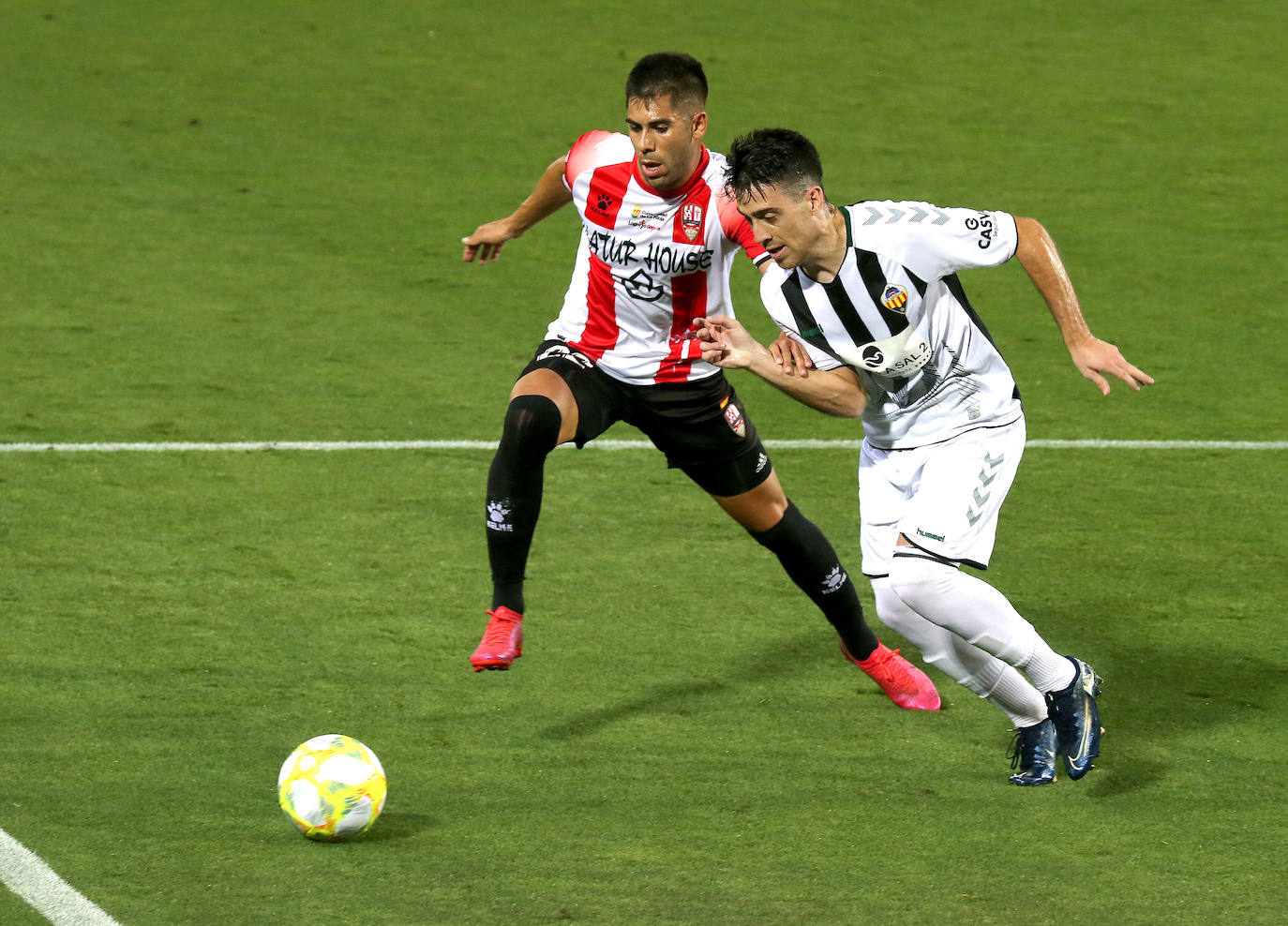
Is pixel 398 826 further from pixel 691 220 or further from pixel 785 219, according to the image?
pixel 691 220

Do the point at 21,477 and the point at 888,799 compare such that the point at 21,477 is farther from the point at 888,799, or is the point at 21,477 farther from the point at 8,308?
the point at 888,799

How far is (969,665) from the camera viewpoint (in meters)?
5.29

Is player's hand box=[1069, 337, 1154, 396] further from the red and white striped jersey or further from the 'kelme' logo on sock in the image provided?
the 'kelme' logo on sock

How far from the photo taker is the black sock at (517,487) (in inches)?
217

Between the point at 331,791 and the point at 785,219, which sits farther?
the point at 785,219

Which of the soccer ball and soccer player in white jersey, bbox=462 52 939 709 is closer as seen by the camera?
the soccer ball

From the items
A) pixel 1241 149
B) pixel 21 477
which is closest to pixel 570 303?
pixel 21 477

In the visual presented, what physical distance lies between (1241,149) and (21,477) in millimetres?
9662

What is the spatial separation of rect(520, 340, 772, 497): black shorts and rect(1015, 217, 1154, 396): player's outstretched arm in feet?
3.79

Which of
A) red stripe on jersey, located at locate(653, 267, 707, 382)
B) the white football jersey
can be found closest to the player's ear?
red stripe on jersey, located at locate(653, 267, 707, 382)

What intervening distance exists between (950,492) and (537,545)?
8.17 feet

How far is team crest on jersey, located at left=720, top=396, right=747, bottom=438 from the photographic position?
586 cm

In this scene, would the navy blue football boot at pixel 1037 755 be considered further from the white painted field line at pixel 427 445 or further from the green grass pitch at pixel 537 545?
the white painted field line at pixel 427 445

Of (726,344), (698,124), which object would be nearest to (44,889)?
(726,344)
